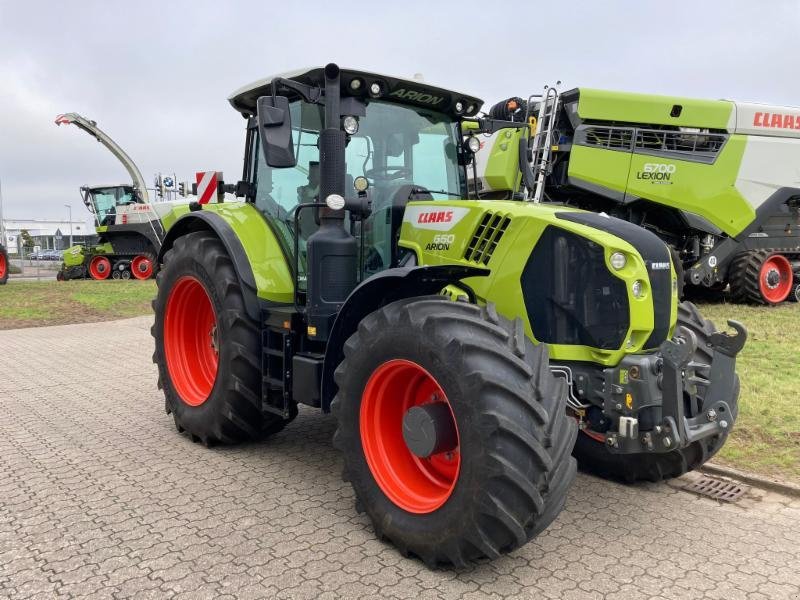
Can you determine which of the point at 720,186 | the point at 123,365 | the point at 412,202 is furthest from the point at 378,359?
the point at 720,186

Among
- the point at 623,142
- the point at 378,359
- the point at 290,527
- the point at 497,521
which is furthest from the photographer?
the point at 623,142

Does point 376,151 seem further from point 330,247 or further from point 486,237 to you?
point 486,237

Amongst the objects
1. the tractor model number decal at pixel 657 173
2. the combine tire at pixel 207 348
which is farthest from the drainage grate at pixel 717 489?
the tractor model number decal at pixel 657 173

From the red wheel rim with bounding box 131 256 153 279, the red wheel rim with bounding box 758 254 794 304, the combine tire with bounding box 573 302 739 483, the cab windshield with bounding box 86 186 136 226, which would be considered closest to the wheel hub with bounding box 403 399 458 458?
the combine tire with bounding box 573 302 739 483

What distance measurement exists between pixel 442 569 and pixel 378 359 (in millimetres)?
994

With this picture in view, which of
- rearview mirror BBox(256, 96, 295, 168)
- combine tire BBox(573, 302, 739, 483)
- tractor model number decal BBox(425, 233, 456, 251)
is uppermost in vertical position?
rearview mirror BBox(256, 96, 295, 168)

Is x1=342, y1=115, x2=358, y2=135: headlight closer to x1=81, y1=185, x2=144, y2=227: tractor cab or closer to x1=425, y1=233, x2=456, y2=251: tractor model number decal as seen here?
x1=425, y1=233, x2=456, y2=251: tractor model number decal

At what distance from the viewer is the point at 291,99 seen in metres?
4.21

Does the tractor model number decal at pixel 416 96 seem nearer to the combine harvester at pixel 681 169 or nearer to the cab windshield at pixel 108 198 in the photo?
the combine harvester at pixel 681 169

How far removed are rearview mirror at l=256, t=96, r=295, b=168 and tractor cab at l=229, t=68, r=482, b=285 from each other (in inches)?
10.8

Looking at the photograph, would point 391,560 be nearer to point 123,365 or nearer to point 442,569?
point 442,569

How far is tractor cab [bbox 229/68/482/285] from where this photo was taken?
3.88 metres

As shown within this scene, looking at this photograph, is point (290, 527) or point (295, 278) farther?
point (295, 278)

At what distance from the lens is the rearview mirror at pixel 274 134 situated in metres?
3.43
